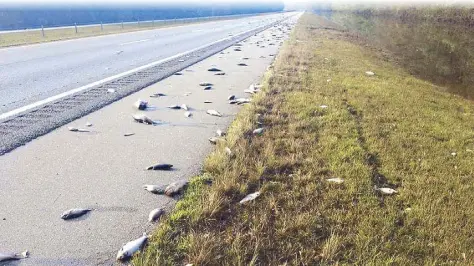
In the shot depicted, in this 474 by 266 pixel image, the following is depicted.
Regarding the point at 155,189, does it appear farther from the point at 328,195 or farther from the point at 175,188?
the point at 328,195

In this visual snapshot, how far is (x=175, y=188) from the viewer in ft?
11.2

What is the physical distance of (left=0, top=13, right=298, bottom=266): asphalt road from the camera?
8.64 feet

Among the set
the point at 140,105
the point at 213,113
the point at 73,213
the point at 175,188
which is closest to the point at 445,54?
the point at 213,113

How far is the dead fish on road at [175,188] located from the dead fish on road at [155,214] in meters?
0.32

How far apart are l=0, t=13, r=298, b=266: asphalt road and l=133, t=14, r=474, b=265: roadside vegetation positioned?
1.16ft

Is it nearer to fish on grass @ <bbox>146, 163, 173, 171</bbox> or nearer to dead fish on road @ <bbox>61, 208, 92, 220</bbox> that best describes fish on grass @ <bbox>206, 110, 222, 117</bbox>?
fish on grass @ <bbox>146, 163, 173, 171</bbox>

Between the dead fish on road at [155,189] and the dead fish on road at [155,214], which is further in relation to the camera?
the dead fish on road at [155,189]

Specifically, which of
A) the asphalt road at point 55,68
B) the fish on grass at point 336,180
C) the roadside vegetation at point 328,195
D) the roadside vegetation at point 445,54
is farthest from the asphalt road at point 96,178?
the roadside vegetation at point 445,54

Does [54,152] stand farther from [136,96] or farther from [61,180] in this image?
[136,96]

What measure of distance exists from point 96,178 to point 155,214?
101 centimetres

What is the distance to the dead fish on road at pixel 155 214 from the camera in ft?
9.67

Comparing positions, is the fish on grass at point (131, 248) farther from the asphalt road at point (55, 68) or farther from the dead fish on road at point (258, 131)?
the asphalt road at point (55, 68)

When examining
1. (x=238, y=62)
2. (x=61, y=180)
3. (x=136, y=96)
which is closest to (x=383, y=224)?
(x=61, y=180)

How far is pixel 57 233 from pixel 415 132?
4858 mm
